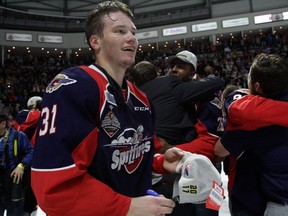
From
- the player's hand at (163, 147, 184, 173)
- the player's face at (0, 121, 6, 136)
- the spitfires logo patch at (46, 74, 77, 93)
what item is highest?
the spitfires logo patch at (46, 74, 77, 93)

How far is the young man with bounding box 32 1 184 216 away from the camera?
37.5 inches

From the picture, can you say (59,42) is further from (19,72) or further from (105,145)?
(105,145)

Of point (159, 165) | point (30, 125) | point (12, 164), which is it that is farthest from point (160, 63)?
point (159, 165)

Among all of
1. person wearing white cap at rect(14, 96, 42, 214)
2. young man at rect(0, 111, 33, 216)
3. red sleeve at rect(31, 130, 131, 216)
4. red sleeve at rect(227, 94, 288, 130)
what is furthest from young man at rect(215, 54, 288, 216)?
person wearing white cap at rect(14, 96, 42, 214)

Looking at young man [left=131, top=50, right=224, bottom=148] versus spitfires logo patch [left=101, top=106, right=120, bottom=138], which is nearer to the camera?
spitfires logo patch [left=101, top=106, right=120, bottom=138]

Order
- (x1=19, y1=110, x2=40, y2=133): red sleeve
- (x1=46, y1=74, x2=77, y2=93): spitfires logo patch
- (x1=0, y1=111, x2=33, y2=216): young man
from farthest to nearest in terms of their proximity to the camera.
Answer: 1. (x1=19, y1=110, x2=40, y2=133): red sleeve
2. (x1=0, y1=111, x2=33, y2=216): young man
3. (x1=46, y1=74, x2=77, y2=93): spitfires logo patch

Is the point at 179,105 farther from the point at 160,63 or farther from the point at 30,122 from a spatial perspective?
the point at 160,63

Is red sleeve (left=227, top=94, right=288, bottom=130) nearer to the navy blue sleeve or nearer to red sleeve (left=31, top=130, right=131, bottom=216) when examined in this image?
the navy blue sleeve

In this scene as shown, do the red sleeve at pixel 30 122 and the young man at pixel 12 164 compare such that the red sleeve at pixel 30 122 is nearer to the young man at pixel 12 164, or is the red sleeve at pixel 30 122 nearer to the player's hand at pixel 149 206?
the young man at pixel 12 164

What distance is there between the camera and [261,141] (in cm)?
175

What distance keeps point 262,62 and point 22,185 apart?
2.90 meters

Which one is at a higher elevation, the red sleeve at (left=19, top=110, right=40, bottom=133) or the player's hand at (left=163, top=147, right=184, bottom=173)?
the red sleeve at (left=19, top=110, right=40, bottom=133)

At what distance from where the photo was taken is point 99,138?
1.08m

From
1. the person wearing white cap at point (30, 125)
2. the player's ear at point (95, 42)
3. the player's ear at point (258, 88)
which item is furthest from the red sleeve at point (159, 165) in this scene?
the person wearing white cap at point (30, 125)
